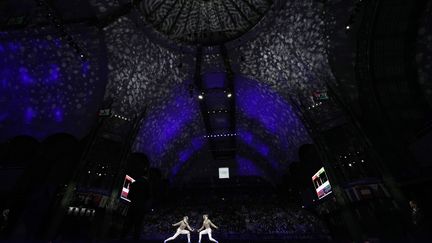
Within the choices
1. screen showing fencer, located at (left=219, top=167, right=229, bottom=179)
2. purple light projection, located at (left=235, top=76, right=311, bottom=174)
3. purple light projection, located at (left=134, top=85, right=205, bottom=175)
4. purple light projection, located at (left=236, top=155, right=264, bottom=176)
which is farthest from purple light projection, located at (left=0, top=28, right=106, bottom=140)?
purple light projection, located at (left=236, top=155, right=264, bottom=176)

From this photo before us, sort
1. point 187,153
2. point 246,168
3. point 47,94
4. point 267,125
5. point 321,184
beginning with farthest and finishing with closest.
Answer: point 246,168 → point 187,153 → point 267,125 → point 47,94 → point 321,184

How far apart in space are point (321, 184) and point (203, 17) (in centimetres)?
1381

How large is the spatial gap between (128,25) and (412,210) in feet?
59.2

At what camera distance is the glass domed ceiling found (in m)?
15.1

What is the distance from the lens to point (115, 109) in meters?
15.7

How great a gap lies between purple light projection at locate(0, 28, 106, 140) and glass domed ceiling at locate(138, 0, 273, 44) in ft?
15.0

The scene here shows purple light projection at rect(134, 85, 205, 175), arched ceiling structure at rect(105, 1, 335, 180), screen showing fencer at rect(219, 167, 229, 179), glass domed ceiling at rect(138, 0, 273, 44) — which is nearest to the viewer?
arched ceiling structure at rect(105, 1, 335, 180)

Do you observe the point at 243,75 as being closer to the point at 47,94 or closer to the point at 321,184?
the point at 321,184

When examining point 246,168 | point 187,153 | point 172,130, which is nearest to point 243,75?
point 172,130

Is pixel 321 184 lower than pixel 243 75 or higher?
lower

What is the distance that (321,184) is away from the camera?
15.6m

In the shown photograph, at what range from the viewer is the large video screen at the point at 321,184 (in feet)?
47.8

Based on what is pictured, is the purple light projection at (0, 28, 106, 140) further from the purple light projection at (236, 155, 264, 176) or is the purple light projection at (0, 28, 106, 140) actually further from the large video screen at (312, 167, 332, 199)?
the purple light projection at (236, 155, 264, 176)

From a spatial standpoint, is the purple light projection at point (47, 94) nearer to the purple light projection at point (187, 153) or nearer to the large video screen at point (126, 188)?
the large video screen at point (126, 188)
